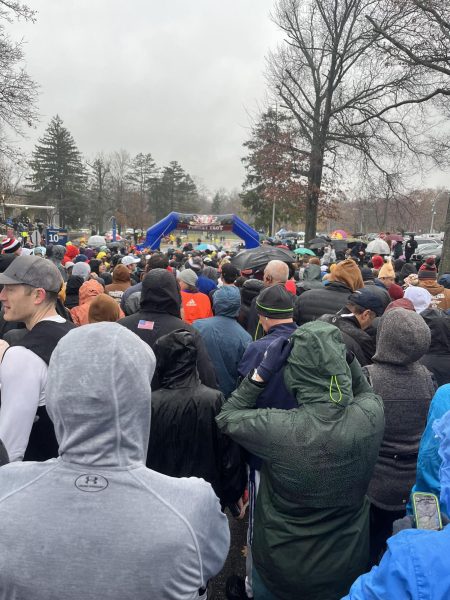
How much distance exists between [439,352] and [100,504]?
333 cm

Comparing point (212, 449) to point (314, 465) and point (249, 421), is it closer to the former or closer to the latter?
point (249, 421)

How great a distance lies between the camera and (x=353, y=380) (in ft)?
6.94

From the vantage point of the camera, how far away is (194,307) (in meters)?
5.55

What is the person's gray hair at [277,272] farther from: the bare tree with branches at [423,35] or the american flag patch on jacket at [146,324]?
the bare tree with branches at [423,35]

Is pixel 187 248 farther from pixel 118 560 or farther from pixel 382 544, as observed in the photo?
pixel 118 560

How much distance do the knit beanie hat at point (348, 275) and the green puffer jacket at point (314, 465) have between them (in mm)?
2923

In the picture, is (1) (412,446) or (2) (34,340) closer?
(2) (34,340)

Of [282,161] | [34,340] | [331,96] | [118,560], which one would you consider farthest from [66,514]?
[331,96]

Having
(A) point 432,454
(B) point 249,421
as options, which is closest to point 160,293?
(B) point 249,421

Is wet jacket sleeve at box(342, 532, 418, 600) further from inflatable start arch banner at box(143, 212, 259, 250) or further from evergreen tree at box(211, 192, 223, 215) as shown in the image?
evergreen tree at box(211, 192, 223, 215)

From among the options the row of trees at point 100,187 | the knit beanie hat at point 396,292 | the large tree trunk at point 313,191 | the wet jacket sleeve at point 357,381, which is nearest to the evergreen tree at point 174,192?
the row of trees at point 100,187

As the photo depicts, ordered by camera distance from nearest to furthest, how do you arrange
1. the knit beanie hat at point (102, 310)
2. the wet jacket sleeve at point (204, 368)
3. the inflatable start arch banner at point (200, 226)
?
the wet jacket sleeve at point (204, 368) < the knit beanie hat at point (102, 310) < the inflatable start arch banner at point (200, 226)

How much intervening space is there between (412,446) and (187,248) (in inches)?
593

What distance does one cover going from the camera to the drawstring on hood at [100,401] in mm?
1082
